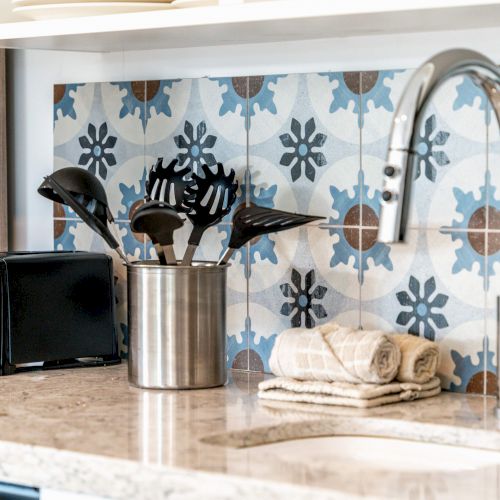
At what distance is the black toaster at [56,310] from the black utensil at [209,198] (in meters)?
0.20

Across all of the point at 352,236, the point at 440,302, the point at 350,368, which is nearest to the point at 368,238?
the point at 352,236

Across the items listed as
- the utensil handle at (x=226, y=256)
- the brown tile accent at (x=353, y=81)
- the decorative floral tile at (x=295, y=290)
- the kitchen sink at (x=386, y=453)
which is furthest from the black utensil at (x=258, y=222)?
the kitchen sink at (x=386, y=453)

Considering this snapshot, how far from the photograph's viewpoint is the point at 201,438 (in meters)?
1.37

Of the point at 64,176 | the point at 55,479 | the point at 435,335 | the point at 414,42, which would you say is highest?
the point at 414,42

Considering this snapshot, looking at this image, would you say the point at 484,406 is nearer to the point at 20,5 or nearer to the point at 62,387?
the point at 62,387

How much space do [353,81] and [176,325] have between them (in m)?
0.49

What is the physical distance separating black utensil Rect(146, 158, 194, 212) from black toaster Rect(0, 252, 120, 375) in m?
0.15

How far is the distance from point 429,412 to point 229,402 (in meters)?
0.30

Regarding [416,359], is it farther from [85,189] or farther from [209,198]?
[85,189]

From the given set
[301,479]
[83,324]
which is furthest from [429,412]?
[83,324]

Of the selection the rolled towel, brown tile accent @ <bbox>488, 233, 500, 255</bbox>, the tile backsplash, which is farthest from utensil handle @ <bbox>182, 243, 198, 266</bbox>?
brown tile accent @ <bbox>488, 233, 500, 255</bbox>

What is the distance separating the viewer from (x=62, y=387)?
1719 mm

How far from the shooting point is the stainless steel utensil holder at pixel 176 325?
1.68 m

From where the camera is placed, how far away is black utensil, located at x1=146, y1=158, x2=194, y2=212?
1904 mm
